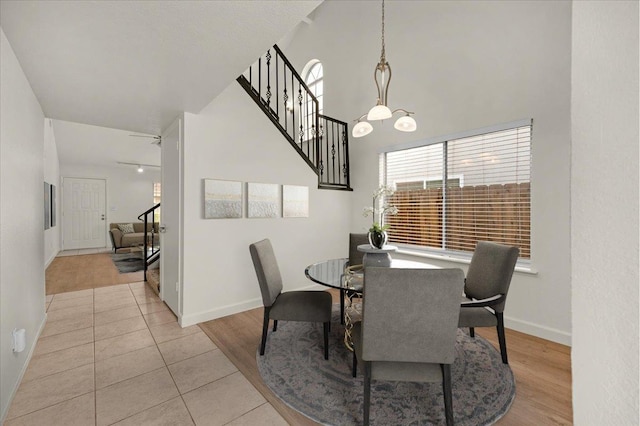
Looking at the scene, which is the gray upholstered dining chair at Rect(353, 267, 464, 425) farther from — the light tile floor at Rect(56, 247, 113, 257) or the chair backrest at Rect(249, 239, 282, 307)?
the light tile floor at Rect(56, 247, 113, 257)

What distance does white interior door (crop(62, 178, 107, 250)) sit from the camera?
7691 millimetres

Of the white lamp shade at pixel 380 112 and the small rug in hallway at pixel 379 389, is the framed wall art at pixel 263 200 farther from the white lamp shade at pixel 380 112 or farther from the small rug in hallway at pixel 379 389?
the white lamp shade at pixel 380 112

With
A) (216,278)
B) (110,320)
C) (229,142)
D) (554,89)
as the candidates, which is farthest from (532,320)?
(110,320)

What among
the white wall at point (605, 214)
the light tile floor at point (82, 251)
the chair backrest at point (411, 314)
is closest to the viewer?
the white wall at point (605, 214)

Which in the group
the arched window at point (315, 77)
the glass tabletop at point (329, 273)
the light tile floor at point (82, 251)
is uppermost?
the arched window at point (315, 77)

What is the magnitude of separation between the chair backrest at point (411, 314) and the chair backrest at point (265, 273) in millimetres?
1064

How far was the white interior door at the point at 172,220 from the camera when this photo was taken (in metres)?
3.05

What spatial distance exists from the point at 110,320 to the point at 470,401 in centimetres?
350

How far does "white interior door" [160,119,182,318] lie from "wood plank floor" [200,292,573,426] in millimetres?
636

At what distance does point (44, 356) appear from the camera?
7.66 feet

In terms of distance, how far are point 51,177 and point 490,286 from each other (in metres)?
8.07

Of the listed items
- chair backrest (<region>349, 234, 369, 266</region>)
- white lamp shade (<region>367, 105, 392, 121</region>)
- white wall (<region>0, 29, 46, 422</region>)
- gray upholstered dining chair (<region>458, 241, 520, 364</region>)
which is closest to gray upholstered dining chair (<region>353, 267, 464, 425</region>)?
gray upholstered dining chair (<region>458, 241, 520, 364</region>)

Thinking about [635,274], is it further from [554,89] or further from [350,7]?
[350,7]

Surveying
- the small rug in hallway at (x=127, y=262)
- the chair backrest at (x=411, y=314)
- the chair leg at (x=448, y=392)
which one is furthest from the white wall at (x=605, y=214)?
the small rug in hallway at (x=127, y=262)
